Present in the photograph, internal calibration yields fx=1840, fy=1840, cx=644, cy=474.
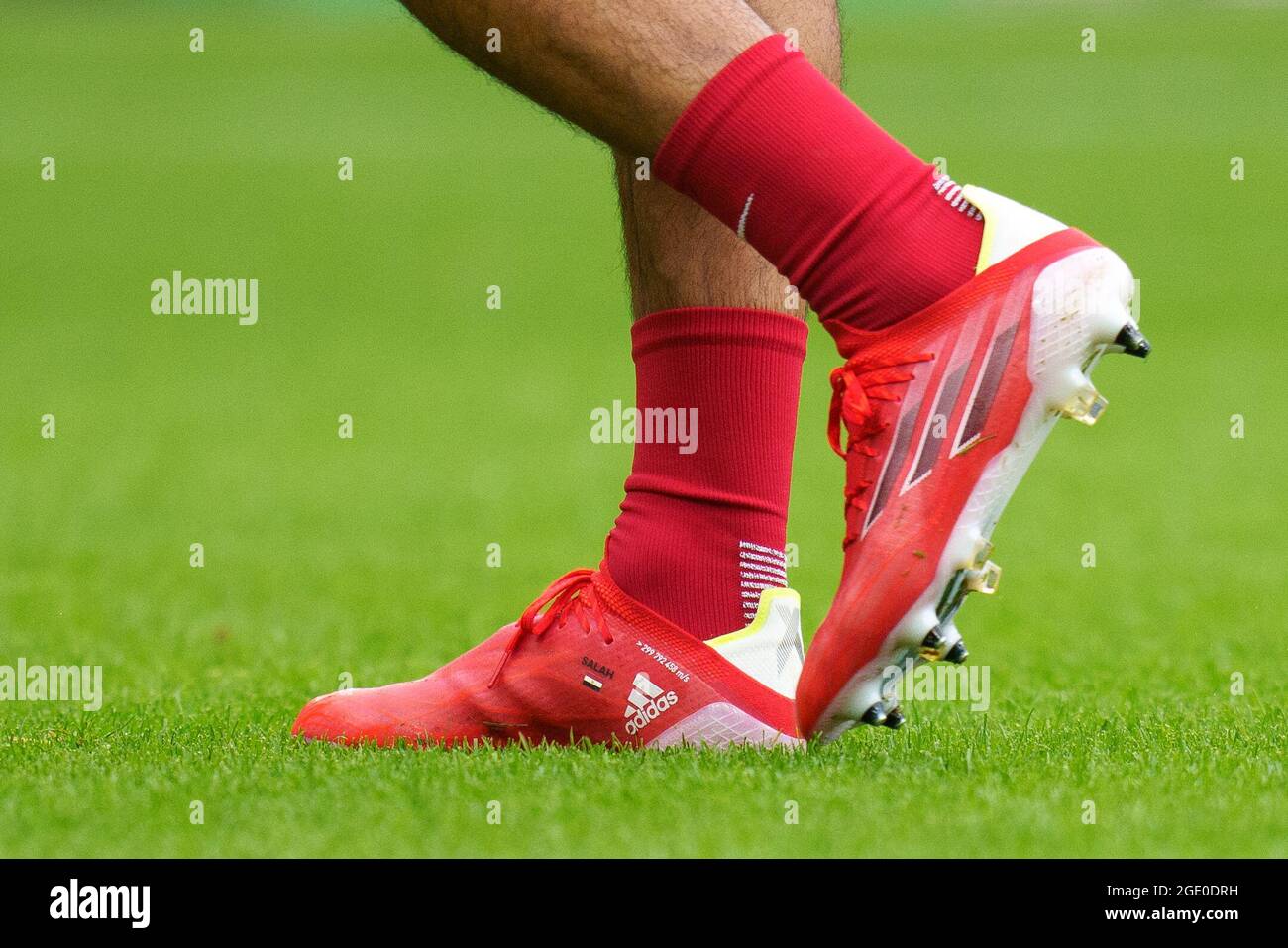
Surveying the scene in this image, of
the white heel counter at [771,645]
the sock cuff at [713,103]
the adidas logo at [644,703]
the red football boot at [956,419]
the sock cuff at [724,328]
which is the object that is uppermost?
the sock cuff at [713,103]

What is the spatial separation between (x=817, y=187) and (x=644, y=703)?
61cm

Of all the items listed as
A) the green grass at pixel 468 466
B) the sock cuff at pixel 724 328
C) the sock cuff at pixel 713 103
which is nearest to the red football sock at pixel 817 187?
the sock cuff at pixel 713 103

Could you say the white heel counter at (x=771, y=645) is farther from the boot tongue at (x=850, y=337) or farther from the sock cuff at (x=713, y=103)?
the sock cuff at (x=713, y=103)

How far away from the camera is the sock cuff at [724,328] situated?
6.46 ft

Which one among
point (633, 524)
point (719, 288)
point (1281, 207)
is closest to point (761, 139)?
point (719, 288)

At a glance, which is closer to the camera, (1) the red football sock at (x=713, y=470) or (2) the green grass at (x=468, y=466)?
(2) the green grass at (x=468, y=466)

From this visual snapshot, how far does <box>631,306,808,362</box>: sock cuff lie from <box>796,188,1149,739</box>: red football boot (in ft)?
1.13

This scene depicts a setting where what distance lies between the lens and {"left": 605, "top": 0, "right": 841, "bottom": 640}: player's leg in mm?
1957

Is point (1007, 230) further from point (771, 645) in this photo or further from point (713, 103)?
point (771, 645)

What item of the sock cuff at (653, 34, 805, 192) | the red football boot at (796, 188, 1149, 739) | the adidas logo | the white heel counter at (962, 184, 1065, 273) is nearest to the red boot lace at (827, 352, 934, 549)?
the red football boot at (796, 188, 1149, 739)

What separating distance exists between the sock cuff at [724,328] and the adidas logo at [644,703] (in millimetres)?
363

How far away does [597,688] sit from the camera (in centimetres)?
194
